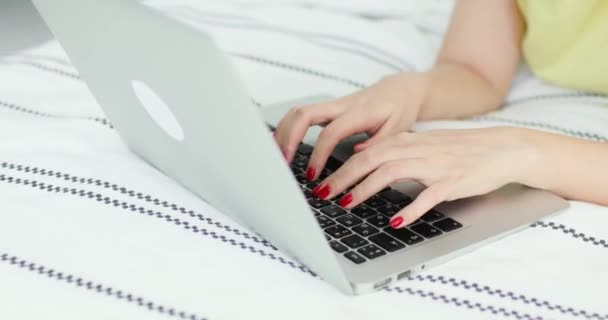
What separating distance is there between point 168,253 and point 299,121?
0.21 m

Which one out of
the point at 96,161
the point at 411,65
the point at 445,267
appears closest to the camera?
the point at 445,267

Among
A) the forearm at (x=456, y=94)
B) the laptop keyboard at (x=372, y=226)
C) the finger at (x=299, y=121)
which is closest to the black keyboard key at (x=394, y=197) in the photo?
the laptop keyboard at (x=372, y=226)

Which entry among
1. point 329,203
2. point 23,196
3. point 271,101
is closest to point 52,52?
point 271,101

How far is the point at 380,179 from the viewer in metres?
0.60

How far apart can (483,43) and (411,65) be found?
0.34 ft

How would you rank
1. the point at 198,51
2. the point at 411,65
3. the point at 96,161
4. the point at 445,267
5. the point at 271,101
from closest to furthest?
the point at 198,51
the point at 445,267
the point at 96,161
the point at 271,101
the point at 411,65

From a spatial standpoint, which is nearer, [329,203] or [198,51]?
[198,51]

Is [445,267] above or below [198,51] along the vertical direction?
below

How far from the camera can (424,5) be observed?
1188 mm

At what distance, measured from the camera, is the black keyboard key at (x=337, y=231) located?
0.57 metres

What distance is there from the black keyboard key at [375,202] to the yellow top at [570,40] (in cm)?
41

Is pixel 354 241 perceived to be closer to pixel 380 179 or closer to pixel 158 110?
pixel 380 179

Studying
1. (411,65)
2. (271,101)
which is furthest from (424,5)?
(271,101)

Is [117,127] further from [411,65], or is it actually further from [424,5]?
[424,5]
